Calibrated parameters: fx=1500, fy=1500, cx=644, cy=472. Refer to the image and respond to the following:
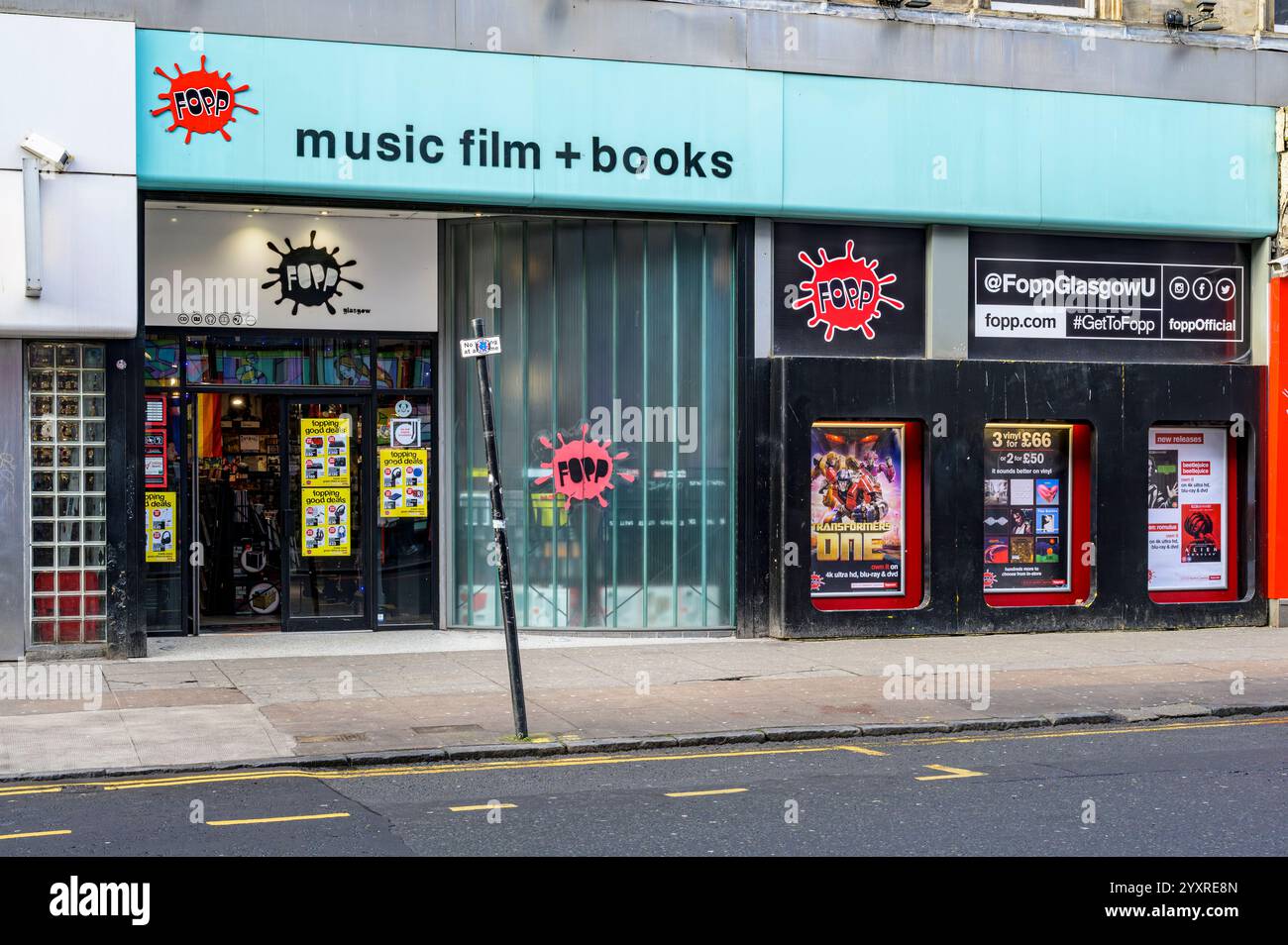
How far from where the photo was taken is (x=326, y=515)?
1602 cm

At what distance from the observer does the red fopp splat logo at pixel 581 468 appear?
15844 mm

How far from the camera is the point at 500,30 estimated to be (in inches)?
587

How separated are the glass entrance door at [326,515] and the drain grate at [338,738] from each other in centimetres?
557

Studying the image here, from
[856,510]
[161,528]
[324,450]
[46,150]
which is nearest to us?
[46,150]

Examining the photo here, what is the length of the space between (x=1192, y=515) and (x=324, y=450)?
10010mm

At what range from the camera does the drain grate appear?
10.4 m

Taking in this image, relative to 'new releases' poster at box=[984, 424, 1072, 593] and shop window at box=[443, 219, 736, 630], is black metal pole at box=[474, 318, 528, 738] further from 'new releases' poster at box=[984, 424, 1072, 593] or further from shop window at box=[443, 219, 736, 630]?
'new releases' poster at box=[984, 424, 1072, 593]

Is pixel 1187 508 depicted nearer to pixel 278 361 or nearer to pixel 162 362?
pixel 278 361

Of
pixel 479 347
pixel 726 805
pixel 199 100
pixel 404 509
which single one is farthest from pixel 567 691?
pixel 199 100

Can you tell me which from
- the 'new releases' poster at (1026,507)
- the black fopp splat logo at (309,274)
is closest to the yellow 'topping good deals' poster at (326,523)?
the black fopp splat logo at (309,274)

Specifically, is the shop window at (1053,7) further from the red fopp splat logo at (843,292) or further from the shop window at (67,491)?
the shop window at (67,491)

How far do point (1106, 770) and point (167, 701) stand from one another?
709 cm

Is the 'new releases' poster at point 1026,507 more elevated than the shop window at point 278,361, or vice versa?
the shop window at point 278,361

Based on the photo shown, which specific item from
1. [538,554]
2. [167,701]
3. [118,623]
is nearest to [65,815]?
[167,701]
